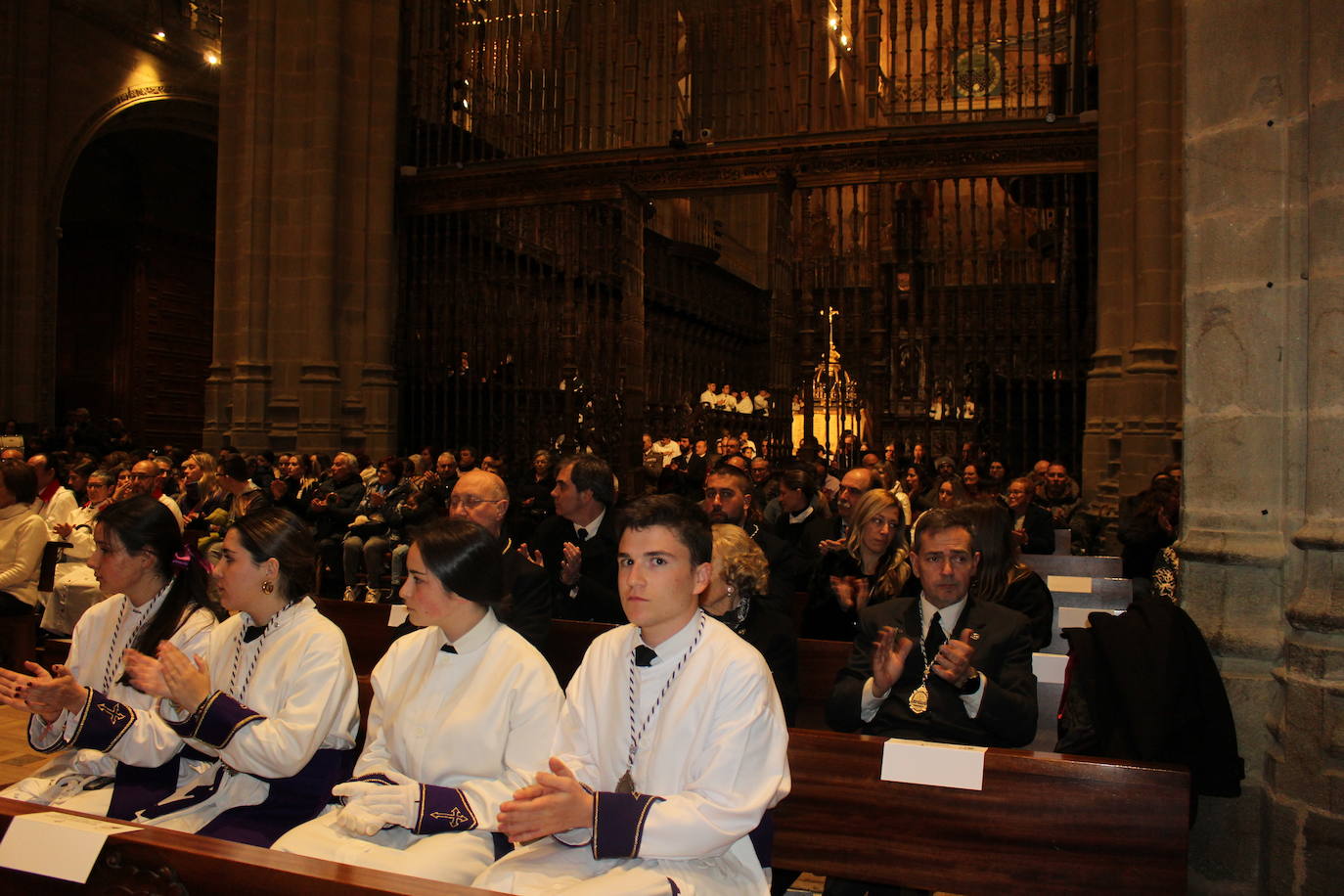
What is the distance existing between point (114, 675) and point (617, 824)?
6.99 ft

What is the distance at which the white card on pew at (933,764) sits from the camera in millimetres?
2857

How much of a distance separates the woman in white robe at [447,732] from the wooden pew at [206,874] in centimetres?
56

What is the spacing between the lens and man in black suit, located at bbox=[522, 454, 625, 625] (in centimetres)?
520

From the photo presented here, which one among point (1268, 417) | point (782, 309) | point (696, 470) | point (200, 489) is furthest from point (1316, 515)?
point (200, 489)

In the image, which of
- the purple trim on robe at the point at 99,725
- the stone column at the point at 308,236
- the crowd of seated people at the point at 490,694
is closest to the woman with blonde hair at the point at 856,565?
the crowd of seated people at the point at 490,694

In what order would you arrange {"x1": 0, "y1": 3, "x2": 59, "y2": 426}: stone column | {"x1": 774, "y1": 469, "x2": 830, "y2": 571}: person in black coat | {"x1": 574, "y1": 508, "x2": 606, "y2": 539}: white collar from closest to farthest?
1. {"x1": 574, "y1": 508, "x2": 606, "y2": 539}: white collar
2. {"x1": 774, "y1": 469, "x2": 830, "y2": 571}: person in black coat
3. {"x1": 0, "y1": 3, "x2": 59, "y2": 426}: stone column

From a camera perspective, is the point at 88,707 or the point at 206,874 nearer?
the point at 206,874

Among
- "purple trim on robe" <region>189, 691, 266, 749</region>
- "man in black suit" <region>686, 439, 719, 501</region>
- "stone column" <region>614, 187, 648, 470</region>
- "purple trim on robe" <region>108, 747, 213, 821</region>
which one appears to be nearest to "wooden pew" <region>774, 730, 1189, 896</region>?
"purple trim on robe" <region>189, 691, 266, 749</region>

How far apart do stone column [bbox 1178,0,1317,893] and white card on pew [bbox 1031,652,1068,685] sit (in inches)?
23.4

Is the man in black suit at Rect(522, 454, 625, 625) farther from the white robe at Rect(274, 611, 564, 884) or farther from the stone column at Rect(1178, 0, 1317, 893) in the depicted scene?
the stone column at Rect(1178, 0, 1317, 893)

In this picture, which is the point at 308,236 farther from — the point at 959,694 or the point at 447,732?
the point at 959,694

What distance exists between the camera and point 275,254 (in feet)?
43.4

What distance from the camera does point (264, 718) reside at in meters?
3.05

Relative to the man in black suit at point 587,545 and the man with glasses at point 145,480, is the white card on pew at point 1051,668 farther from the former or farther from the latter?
the man with glasses at point 145,480
